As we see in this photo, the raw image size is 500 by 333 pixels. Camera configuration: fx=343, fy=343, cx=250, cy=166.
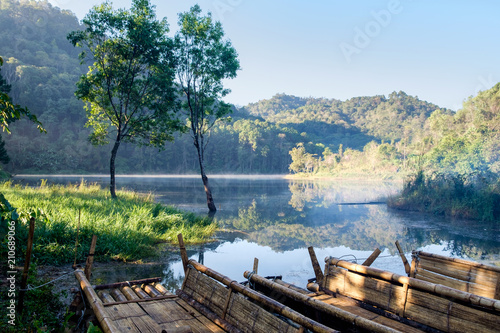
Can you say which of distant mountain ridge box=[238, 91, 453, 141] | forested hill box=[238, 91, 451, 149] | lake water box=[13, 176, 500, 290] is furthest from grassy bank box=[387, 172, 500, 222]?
forested hill box=[238, 91, 451, 149]

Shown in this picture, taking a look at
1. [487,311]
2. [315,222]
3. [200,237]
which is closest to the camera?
[487,311]

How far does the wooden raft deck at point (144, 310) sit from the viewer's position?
3615 millimetres

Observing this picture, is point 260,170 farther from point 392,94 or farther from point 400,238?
point 400,238

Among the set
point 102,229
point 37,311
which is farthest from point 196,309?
point 102,229

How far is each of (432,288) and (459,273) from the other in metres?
1.56

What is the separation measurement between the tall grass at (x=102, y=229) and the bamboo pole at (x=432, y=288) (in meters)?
4.64

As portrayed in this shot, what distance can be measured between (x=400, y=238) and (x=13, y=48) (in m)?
94.9

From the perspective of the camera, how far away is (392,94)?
124 m

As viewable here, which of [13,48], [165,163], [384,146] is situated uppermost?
[13,48]

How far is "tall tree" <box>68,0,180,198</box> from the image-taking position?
49.3ft

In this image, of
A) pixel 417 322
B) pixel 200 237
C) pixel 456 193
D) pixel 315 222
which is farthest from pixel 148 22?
pixel 456 193

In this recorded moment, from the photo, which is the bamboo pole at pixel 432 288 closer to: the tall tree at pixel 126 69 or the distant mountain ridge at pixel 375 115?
the tall tree at pixel 126 69

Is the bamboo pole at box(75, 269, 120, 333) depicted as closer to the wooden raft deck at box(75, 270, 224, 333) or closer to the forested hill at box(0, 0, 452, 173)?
the wooden raft deck at box(75, 270, 224, 333)

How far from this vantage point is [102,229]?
8.54 m
